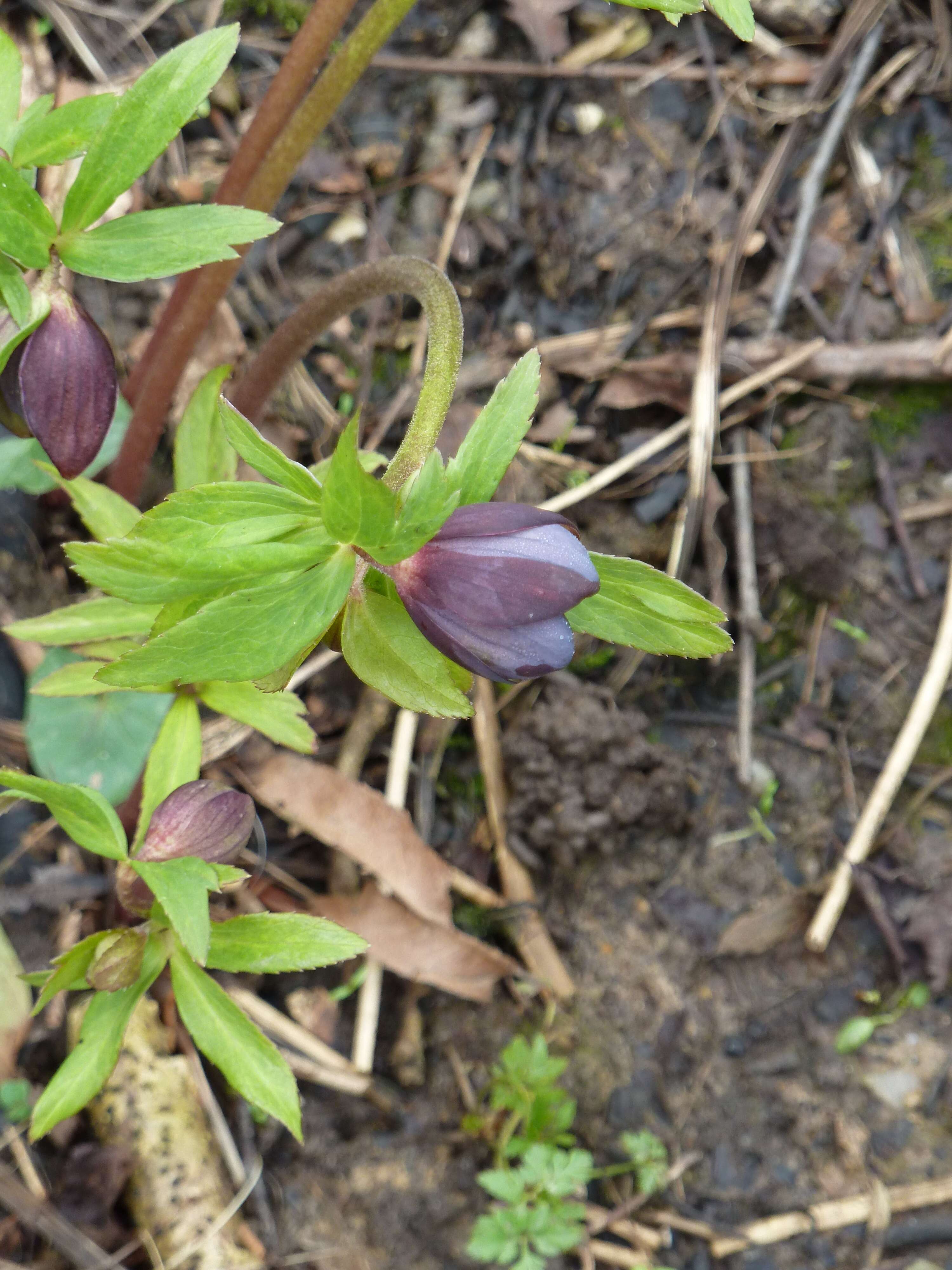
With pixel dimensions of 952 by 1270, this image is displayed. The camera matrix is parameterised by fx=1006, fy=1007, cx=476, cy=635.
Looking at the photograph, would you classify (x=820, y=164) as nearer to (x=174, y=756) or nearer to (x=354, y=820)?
(x=354, y=820)

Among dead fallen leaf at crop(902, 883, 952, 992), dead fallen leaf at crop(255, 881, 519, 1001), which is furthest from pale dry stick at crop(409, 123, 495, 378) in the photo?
dead fallen leaf at crop(902, 883, 952, 992)

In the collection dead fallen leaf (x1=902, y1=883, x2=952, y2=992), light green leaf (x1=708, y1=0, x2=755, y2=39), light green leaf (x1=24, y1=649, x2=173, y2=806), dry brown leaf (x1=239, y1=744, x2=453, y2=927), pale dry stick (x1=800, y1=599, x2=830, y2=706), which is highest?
light green leaf (x1=708, y1=0, x2=755, y2=39)

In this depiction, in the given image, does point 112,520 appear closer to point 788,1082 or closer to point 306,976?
point 306,976

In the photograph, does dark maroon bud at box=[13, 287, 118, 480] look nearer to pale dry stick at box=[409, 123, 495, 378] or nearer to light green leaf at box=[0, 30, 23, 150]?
light green leaf at box=[0, 30, 23, 150]

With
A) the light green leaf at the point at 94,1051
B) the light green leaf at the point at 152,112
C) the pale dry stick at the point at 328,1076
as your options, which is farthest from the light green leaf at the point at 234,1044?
the light green leaf at the point at 152,112

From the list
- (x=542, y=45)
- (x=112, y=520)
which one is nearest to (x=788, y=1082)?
(x=112, y=520)

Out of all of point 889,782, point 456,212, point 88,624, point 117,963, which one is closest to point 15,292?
point 88,624
